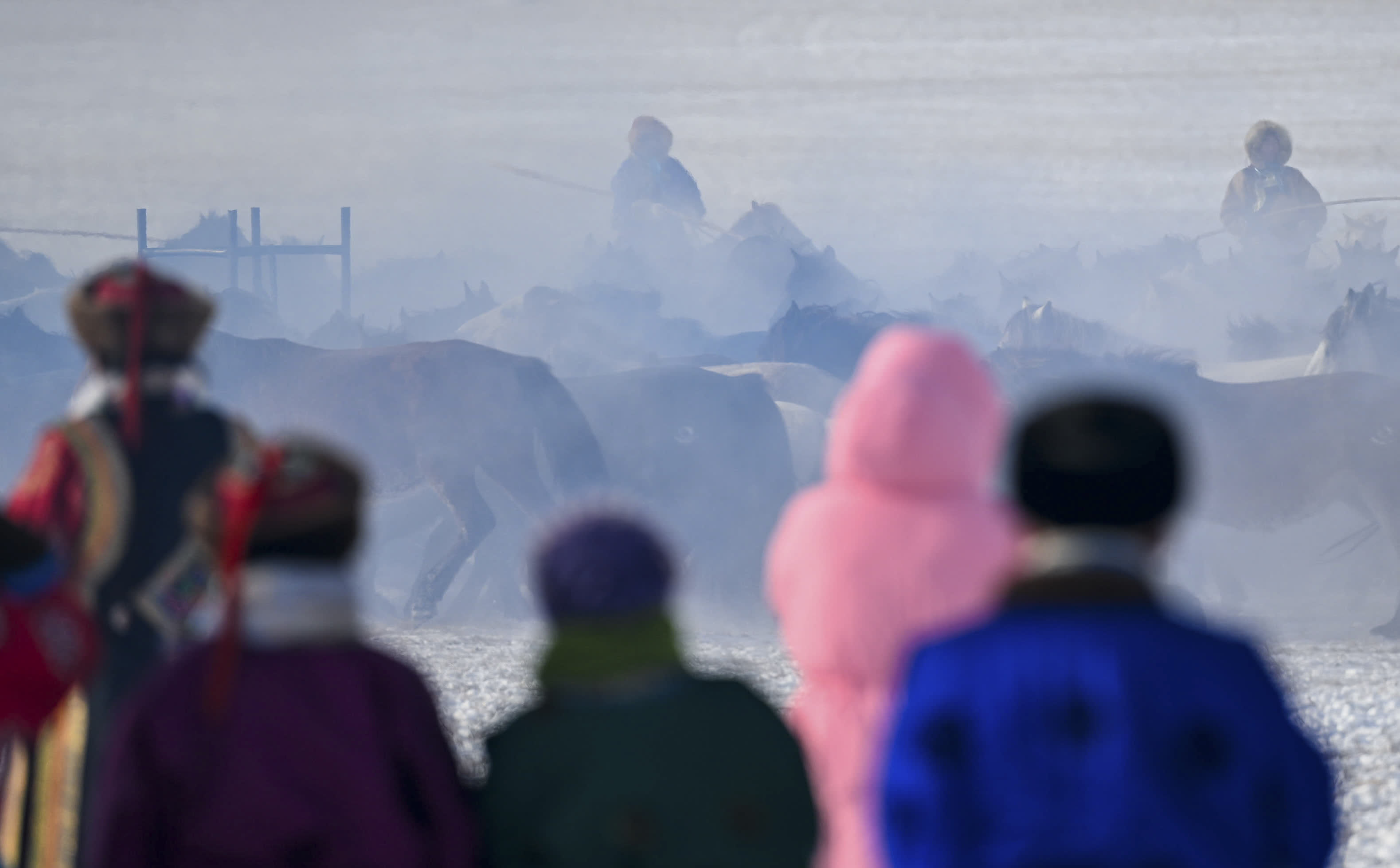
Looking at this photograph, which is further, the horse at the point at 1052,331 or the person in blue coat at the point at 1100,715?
the horse at the point at 1052,331

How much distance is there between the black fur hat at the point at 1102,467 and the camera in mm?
1774

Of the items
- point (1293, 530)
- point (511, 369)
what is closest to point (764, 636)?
point (511, 369)

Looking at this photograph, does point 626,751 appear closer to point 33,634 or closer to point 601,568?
point 601,568

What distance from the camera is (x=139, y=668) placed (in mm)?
2789

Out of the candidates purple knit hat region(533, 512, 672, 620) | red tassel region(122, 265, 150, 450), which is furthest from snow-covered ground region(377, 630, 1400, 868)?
purple knit hat region(533, 512, 672, 620)

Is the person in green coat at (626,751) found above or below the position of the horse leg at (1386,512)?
below

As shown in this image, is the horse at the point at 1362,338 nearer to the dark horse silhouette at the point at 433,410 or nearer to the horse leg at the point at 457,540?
the dark horse silhouette at the point at 433,410

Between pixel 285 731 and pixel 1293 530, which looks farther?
pixel 1293 530

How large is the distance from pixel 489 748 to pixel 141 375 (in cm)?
114

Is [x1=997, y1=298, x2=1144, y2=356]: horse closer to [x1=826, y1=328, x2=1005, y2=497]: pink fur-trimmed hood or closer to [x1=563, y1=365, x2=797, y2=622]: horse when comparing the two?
[x1=563, y1=365, x2=797, y2=622]: horse

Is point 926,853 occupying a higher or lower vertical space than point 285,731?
lower

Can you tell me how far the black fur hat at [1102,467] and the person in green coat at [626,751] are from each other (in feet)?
1.45

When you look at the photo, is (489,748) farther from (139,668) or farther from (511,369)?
(511,369)

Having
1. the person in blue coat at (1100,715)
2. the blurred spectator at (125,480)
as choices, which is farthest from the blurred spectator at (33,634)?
the person in blue coat at (1100,715)
